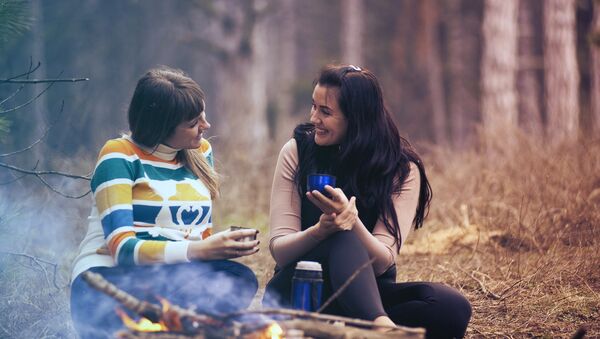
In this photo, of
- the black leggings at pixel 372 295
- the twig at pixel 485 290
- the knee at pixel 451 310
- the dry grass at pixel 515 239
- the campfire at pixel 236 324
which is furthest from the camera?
the twig at pixel 485 290

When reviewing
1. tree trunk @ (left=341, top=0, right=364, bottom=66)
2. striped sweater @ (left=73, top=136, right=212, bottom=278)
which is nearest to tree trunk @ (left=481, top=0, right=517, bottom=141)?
tree trunk @ (left=341, top=0, right=364, bottom=66)

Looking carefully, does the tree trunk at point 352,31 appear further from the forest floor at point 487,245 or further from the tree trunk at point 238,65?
the forest floor at point 487,245

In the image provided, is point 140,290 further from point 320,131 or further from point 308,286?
point 320,131

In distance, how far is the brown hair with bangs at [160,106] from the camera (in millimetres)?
3375

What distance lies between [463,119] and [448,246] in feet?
37.5

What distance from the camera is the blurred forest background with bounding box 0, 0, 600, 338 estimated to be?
4.51 metres

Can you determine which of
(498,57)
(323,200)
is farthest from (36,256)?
(498,57)

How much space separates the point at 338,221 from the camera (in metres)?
3.27

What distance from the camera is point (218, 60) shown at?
12.2 m

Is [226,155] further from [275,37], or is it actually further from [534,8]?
[275,37]

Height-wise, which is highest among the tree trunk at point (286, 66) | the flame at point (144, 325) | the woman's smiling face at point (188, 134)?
the woman's smiling face at point (188, 134)

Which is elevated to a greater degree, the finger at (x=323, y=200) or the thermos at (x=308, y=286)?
the finger at (x=323, y=200)

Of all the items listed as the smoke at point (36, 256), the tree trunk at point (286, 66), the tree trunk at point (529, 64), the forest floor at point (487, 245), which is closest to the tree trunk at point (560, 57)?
the tree trunk at point (529, 64)

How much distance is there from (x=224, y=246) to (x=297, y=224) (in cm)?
66
